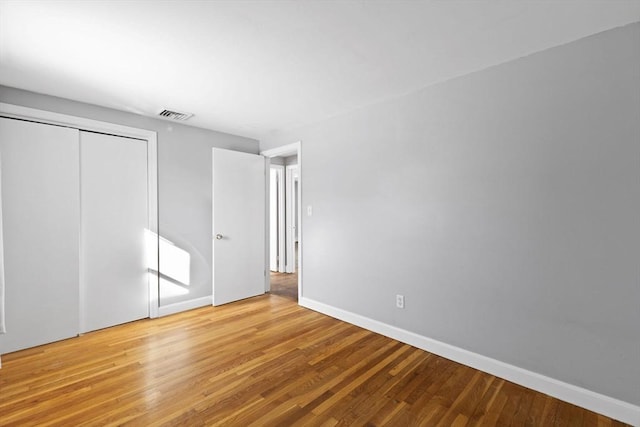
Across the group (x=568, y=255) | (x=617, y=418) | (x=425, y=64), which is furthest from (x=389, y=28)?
(x=617, y=418)

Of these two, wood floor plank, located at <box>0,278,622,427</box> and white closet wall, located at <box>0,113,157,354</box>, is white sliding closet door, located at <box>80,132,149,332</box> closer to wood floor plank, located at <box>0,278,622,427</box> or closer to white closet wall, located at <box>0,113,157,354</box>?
white closet wall, located at <box>0,113,157,354</box>

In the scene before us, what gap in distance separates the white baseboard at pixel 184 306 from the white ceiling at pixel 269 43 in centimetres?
237

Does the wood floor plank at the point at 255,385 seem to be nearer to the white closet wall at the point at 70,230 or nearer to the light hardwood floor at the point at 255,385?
the light hardwood floor at the point at 255,385

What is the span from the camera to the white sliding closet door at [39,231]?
249 cm

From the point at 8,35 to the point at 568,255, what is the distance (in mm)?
3837

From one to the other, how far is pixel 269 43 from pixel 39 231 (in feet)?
9.04

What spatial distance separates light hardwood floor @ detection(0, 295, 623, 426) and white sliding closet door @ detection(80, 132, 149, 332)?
321 millimetres

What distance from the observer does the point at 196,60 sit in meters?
2.08

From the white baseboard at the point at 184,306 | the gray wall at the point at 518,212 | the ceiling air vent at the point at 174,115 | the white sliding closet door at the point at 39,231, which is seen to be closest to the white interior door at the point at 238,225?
the white baseboard at the point at 184,306

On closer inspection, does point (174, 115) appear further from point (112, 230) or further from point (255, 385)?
point (255, 385)

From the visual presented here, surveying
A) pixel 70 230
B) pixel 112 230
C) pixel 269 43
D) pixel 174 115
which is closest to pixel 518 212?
pixel 269 43

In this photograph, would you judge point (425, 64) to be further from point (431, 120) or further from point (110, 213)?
point (110, 213)

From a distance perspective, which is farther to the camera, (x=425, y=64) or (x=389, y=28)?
(x=425, y=64)

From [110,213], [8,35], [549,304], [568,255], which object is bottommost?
[549,304]
